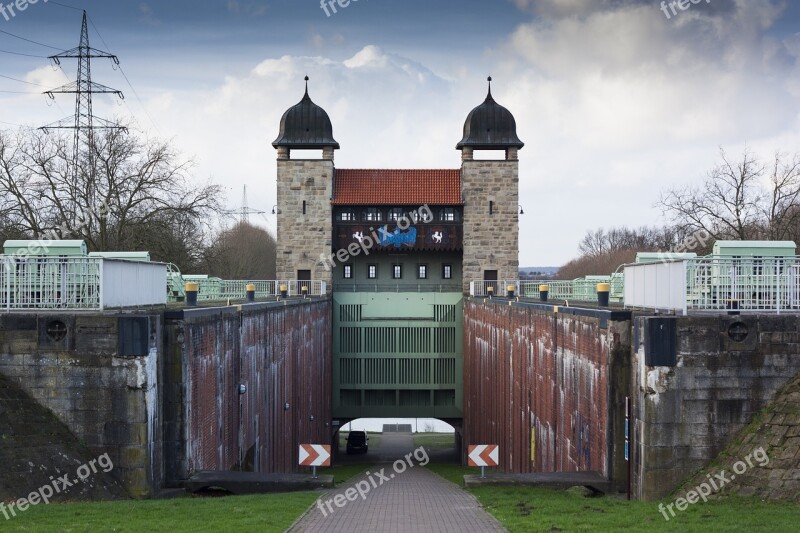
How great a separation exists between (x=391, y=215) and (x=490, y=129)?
6399 millimetres

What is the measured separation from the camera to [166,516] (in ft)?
42.8

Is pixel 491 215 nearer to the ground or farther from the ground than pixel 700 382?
farther from the ground

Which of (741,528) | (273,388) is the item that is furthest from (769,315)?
(273,388)

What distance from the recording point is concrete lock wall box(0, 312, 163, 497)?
1498 centimetres

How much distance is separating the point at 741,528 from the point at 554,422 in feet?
33.5

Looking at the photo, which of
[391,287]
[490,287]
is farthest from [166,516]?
[391,287]

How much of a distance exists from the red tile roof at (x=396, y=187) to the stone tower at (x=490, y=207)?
109cm

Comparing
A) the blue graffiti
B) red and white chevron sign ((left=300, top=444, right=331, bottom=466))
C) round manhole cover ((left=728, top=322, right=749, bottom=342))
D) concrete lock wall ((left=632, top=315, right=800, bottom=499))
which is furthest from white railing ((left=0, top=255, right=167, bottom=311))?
the blue graffiti

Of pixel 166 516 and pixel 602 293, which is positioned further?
pixel 602 293

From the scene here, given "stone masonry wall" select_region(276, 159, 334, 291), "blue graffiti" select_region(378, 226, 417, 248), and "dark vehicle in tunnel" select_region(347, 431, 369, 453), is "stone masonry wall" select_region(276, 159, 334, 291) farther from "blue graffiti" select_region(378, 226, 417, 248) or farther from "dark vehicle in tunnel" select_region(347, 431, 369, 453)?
"dark vehicle in tunnel" select_region(347, 431, 369, 453)

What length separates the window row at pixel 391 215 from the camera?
4862 cm

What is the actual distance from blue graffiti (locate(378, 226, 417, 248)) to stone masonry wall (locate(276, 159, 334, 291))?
2495 mm

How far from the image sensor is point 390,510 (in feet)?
51.8

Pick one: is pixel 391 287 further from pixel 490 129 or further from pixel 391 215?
pixel 490 129
